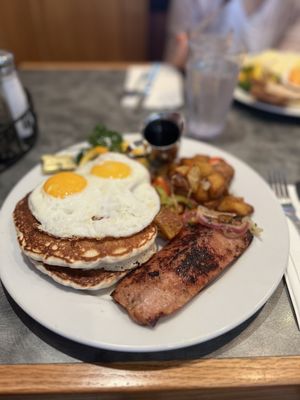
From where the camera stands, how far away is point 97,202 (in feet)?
5.43

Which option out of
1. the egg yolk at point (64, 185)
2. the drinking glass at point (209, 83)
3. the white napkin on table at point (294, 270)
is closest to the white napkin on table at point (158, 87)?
the drinking glass at point (209, 83)

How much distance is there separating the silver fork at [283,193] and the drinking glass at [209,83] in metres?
0.67

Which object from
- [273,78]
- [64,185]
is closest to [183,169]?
[64,185]

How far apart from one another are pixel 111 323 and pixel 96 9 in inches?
193

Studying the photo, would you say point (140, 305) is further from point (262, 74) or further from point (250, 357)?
point (262, 74)

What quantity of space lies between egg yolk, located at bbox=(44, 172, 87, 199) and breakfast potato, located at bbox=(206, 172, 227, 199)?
2.35ft

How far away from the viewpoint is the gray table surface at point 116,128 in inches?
53.8

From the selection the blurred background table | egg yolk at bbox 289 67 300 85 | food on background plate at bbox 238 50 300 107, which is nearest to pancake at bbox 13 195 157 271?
the blurred background table

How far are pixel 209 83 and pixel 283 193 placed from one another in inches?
40.9

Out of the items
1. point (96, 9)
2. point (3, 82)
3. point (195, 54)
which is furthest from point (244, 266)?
point (96, 9)

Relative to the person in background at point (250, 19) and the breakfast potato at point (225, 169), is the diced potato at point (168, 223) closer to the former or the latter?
the breakfast potato at point (225, 169)

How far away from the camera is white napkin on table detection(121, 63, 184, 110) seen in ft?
10.2

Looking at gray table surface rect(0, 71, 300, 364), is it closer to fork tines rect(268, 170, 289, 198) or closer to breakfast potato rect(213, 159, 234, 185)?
fork tines rect(268, 170, 289, 198)

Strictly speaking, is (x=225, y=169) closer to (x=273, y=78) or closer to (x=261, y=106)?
(x=261, y=106)
